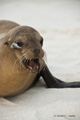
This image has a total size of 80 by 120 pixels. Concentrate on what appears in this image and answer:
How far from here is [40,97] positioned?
3.10 meters

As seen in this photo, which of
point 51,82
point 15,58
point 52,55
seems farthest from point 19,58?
point 52,55

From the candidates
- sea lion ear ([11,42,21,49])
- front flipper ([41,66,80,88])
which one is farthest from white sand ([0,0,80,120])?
sea lion ear ([11,42,21,49])

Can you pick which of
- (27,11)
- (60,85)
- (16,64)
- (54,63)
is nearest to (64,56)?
(54,63)

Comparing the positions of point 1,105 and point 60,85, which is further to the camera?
point 60,85

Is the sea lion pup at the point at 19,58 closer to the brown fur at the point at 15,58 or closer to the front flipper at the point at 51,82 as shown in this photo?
the brown fur at the point at 15,58

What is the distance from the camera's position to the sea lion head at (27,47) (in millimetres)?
2581

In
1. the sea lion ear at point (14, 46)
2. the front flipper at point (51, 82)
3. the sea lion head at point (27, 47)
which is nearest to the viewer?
the sea lion head at point (27, 47)

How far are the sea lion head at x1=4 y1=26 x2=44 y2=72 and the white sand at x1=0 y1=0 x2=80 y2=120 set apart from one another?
0.39 meters

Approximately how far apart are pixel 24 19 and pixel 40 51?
587cm

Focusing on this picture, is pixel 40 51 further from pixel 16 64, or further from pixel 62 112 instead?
pixel 62 112

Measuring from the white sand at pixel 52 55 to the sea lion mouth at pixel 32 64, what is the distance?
1.19 ft

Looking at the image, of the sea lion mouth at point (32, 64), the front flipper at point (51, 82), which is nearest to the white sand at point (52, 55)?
the front flipper at point (51, 82)

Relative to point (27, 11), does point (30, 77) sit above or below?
above

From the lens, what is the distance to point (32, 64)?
267cm
